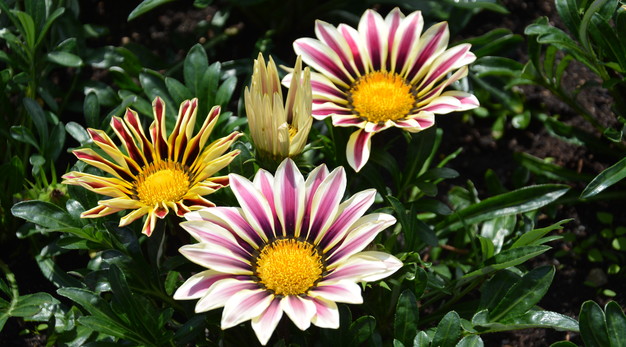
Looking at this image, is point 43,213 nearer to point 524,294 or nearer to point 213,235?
point 213,235

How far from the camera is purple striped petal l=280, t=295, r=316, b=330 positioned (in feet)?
4.81

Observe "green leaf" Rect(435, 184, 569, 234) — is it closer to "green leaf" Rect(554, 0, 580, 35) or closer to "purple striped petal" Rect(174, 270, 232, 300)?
"green leaf" Rect(554, 0, 580, 35)

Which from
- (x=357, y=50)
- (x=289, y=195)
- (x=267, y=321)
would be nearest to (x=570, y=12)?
(x=357, y=50)

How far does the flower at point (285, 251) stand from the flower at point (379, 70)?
24cm

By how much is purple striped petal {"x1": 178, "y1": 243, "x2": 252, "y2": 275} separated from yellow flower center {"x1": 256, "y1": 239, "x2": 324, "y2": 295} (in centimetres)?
5

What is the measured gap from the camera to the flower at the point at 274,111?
5.51 feet

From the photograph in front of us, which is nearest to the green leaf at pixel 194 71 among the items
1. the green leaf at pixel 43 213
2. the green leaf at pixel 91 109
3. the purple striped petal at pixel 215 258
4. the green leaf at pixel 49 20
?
the green leaf at pixel 91 109

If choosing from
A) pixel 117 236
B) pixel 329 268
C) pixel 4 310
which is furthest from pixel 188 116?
pixel 4 310

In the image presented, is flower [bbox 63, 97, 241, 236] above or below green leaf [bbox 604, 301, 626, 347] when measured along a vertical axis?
above

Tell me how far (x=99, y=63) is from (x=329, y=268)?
3.95ft

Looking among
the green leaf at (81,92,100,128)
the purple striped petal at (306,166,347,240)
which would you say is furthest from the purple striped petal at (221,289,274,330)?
the green leaf at (81,92,100,128)

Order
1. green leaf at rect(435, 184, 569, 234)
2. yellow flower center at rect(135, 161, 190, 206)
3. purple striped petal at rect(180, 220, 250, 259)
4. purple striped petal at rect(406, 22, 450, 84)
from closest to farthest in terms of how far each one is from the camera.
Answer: purple striped petal at rect(180, 220, 250, 259) < yellow flower center at rect(135, 161, 190, 206) < purple striped petal at rect(406, 22, 450, 84) < green leaf at rect(435, 184, 569, 234)

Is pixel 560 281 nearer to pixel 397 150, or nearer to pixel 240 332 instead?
pixel 397 150

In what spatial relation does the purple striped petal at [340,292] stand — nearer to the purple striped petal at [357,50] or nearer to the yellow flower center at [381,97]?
the yellow flower center at [381,97]
